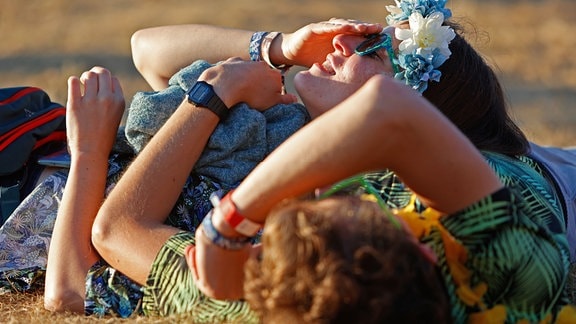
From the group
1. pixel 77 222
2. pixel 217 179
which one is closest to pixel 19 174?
pixel 77 222

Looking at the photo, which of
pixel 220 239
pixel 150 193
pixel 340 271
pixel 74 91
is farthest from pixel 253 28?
pixel 340 271

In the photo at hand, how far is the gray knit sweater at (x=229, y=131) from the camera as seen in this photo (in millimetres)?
3662

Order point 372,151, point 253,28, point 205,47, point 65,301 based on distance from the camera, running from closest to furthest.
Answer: point 372,151
point 65,301
point 205,47
point 253,28

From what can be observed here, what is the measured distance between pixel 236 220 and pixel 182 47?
89.3 inches

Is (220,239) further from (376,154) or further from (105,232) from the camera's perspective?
(105,232)

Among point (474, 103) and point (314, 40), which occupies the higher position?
point (314, 40)

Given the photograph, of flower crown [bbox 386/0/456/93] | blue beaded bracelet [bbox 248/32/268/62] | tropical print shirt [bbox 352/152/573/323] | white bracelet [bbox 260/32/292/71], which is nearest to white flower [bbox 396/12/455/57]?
flower crown [bbox 386/0/456/93]

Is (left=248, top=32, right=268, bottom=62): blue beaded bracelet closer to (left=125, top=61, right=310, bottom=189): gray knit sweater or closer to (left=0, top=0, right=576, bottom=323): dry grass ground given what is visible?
(left=125, top=61, right=310, bottom=189): gray knit sweater

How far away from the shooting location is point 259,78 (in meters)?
3.83

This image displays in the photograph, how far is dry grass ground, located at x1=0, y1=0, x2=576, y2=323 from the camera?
32.0 feet

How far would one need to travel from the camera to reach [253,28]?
39.2ft

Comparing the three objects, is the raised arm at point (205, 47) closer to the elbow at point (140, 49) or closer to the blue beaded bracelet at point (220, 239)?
the elbow at point (140, 49)

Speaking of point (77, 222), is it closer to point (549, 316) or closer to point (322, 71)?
point (322, 71)

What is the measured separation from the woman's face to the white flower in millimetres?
102
